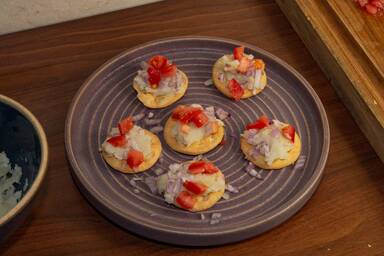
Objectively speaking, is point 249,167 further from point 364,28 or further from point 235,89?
point 364,28

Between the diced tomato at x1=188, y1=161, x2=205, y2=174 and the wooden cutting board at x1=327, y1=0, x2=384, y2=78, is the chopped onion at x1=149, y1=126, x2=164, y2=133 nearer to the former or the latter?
the diced tomato at x1=188, y1=161, x2=205, y2=174

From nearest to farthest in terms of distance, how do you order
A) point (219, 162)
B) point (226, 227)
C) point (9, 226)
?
1. point (9, 226)
2. point (226, 227)
3. point (219, 162)

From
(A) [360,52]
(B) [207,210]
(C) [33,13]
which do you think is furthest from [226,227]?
(C) [33,13]

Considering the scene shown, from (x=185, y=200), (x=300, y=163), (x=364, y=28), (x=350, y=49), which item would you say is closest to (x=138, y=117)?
(x=185, y=200)

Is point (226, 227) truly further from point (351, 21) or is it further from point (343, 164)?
point (351, 21)

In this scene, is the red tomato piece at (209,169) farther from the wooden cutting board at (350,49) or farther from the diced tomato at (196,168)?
the wooden cutting board at (350,49)

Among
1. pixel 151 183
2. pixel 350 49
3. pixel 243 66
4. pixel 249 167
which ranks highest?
pixel 350 49
